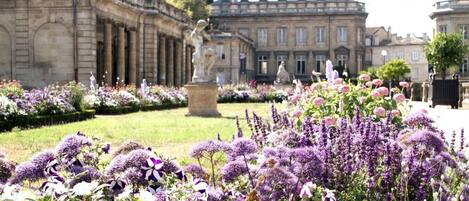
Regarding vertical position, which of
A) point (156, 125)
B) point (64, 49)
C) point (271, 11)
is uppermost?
point (271, 11)

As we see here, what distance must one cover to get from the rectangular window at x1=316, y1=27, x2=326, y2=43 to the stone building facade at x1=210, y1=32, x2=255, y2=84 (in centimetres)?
Answer: 1275

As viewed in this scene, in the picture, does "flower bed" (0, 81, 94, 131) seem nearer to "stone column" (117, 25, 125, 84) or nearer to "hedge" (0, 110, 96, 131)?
"hedge" (0, 110, 96, 131)

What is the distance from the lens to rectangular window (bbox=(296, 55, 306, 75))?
3804 inches

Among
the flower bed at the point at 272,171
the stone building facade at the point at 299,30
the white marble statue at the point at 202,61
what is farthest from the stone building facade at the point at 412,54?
the flower bed at the point at 272,171

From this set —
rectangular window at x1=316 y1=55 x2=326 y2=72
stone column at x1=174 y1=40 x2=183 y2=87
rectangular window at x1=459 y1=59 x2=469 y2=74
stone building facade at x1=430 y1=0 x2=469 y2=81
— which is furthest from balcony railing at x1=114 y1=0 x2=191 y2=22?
rectangular window at x1=316 y1=55 x2=326 y2=72

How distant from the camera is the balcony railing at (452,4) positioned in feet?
276

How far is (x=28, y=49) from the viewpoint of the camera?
34.3 meters

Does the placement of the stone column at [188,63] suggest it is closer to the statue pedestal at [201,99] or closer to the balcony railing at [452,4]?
the statue pedestal at [201,99]

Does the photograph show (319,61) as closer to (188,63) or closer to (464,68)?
(464,68)

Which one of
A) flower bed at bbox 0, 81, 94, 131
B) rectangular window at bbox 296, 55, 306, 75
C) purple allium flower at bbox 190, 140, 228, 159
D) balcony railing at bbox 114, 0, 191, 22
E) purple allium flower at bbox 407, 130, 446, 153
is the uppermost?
balcony railing at bbox 114, 0, 191, 22

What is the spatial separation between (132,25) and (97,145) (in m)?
37.9

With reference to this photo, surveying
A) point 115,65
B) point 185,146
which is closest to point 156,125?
point 185,146

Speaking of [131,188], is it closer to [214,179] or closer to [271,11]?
[214,179]

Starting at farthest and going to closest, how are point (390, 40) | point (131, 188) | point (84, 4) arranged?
point (390, 40)
point (84, 4)
point (131, 188)
